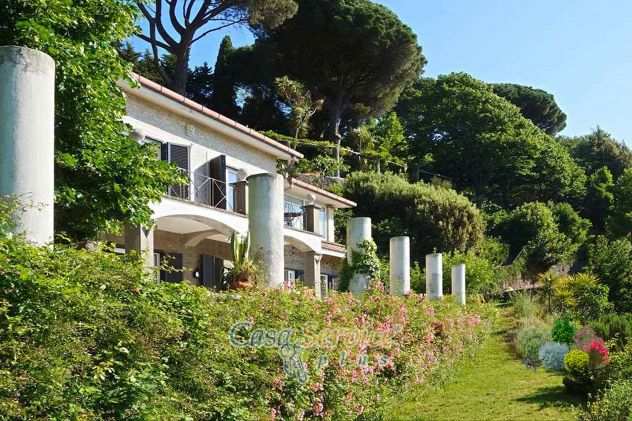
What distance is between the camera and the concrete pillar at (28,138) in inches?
254

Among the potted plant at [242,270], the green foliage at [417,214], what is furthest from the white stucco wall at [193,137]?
the green foliage at [417,214]

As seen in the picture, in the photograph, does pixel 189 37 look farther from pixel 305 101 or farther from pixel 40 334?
pixel 40 334

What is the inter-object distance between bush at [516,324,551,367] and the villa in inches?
198

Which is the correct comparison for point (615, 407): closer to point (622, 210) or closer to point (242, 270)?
point (242, 270)

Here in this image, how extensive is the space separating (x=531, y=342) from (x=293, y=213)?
970 cm

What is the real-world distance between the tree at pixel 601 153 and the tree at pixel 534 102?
19.1 feet

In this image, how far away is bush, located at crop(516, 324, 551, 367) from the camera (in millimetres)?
17422

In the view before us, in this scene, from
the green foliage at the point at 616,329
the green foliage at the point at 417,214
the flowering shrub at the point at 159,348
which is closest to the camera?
the flowering shrub at the point at 159,348

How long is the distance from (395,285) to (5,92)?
1439 cm

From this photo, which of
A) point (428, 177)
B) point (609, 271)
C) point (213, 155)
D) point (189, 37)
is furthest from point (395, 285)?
point (428, 177)

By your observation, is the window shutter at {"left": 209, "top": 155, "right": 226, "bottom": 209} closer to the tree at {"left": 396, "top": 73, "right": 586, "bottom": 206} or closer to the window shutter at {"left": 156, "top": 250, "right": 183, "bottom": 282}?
the window shutter at {"left": 156, "top": 250, "right": 183, "bottom": 282}

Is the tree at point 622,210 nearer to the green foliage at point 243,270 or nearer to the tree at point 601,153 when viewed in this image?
the tree at point 601,153

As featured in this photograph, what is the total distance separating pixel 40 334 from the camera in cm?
484

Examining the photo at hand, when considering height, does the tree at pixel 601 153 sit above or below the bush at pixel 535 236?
above
